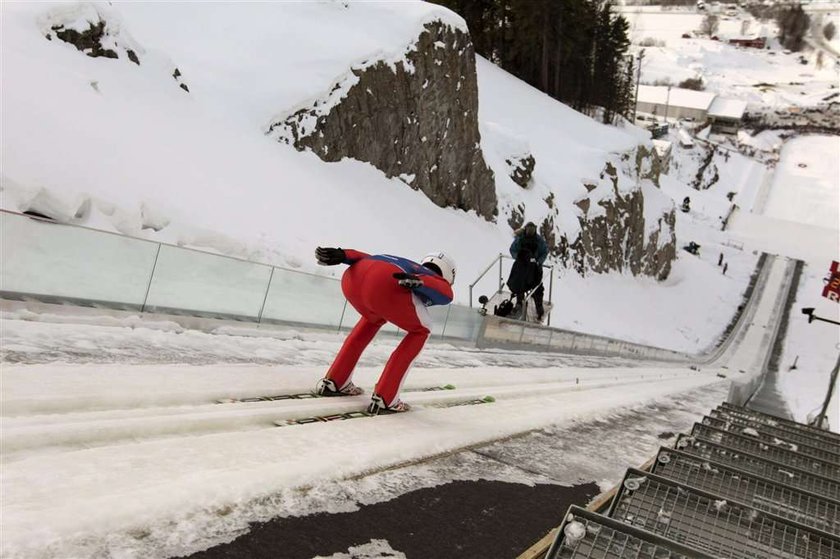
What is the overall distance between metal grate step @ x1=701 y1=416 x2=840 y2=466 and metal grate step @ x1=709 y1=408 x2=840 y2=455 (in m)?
0.04

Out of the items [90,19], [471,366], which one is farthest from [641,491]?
[90,19]

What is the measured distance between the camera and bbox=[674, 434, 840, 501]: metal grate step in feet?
14.5

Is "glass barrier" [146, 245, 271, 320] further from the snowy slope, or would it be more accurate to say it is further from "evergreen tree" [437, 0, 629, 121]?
"evergreen tree" [437, 0, 629, 121]

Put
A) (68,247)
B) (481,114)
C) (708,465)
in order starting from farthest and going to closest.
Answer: (481,114) < (68,247) < (708,465)

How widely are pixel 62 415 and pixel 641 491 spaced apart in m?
3.12

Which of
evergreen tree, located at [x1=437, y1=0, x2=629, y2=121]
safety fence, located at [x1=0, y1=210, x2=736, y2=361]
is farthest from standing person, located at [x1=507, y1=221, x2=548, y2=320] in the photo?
evergreen tree, located at [x1=437, y1=0, x2=629, y2=121]

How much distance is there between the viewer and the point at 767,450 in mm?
5449

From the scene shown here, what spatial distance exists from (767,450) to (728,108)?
141423mm

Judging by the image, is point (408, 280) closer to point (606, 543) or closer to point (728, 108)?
point (606, 543)

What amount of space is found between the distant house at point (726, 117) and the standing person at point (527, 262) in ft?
413

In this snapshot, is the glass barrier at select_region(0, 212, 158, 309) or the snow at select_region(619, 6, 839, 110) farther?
the snow at select_region(619, 6, 839, 110)

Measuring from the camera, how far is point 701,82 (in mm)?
149875

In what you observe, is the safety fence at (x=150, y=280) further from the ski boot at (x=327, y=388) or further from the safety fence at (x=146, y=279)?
the ski boot at (x=327, y=388)

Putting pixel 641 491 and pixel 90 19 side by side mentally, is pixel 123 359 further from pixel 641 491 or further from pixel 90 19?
pixel 90 19
